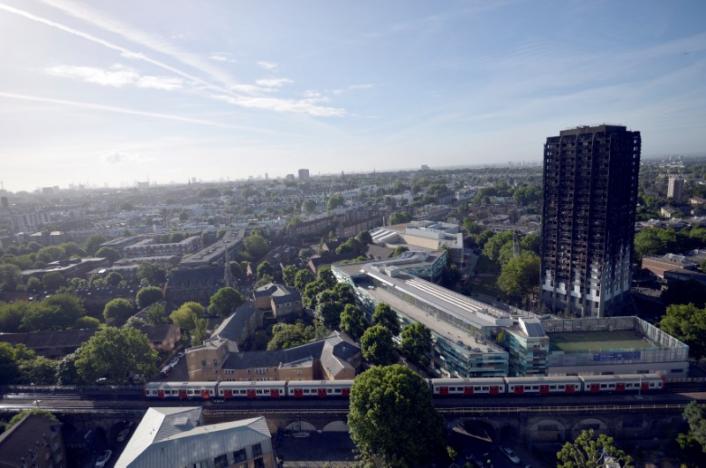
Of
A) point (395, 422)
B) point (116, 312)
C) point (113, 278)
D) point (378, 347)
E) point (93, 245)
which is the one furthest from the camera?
point (93, 245)

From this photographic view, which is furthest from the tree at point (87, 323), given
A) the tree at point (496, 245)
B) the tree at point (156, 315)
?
the tree at point (496, 245)

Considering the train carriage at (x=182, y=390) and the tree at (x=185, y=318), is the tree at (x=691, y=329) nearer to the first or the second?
the train carriage at (x=182, y=390)

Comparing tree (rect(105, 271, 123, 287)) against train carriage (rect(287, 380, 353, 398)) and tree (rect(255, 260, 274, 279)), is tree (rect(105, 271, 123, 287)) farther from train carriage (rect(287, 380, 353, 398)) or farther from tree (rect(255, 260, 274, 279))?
train carriage (rect(287, 380, 353, 398))

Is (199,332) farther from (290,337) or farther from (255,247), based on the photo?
(255,247)

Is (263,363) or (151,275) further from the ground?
(151,275)

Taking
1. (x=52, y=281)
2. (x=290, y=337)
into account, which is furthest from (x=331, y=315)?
(x=52, y=281)

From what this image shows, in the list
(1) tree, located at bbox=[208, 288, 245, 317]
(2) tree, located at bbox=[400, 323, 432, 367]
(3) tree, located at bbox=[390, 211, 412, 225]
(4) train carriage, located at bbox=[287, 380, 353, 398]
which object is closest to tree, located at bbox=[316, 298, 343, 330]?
(2) tree, located at bbox=[400, 323, 432, 367]

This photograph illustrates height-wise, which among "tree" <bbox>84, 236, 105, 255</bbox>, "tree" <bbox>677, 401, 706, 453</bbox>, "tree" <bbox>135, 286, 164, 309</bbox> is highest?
"tree" <bbox>84, 236, 105, 255</bbox>

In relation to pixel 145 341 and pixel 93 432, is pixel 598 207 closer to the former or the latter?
pixel 145 341
